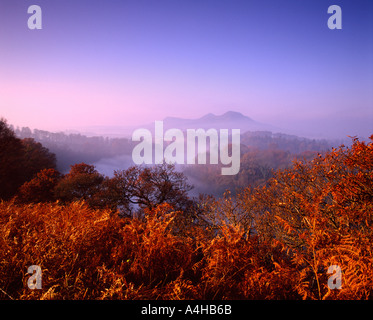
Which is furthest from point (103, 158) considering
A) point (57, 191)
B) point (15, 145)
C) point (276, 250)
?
point (276, 250)

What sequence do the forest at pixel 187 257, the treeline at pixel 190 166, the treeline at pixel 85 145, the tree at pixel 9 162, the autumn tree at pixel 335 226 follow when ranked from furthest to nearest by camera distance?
the treeline at pixel 85 145 < the treeline at pixel 190 166 < the tree at pixel 9 162 < the autumn tree at pixel 335 226 < the forest at pixel 187 257

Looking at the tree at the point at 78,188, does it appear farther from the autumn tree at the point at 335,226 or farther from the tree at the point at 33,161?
the autumn tree at the point at 335,226

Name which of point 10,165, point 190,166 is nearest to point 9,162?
point 10,165

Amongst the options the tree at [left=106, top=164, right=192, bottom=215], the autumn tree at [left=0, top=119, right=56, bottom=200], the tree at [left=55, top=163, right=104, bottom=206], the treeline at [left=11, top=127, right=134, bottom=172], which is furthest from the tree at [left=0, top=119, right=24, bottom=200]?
the treeline at [left=11, top=127, right=134, bottom=172]

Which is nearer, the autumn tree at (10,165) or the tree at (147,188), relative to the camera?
the tree at (147,188)

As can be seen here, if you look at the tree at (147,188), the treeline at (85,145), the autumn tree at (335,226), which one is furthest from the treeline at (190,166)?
the autumn tree at (335,226)

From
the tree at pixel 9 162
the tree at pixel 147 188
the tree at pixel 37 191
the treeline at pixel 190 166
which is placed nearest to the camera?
the tree at pixel 147 188

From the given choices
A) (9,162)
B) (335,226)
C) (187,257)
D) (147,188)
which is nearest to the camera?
(187,257)

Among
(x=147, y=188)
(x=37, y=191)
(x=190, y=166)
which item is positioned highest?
(x=147, y=188)

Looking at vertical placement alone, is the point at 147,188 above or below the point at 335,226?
below

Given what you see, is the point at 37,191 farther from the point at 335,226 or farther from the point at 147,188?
the point at 335,226

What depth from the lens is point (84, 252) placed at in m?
4.66

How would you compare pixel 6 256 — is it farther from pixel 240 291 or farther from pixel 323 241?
pixel 323 241

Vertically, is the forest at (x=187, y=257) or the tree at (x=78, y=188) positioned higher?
the forest at (x=187, y=257)
